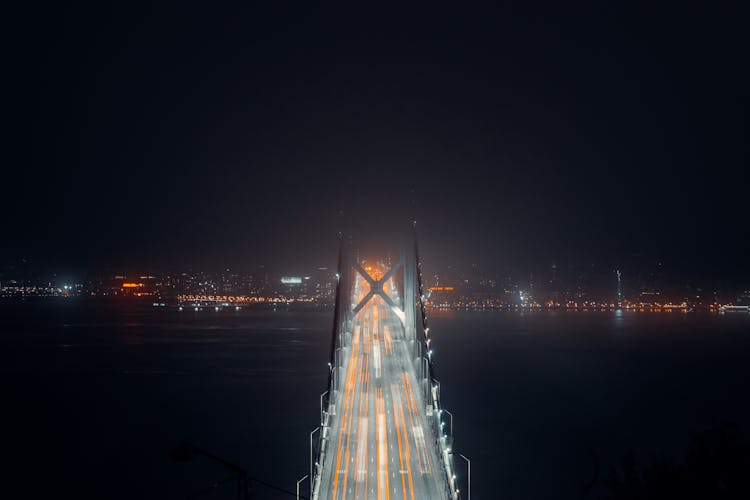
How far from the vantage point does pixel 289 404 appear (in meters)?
28.6

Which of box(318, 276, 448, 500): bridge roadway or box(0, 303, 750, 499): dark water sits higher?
box(318, 276, 448, 500): bridge roadway

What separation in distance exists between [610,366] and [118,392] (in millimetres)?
27288

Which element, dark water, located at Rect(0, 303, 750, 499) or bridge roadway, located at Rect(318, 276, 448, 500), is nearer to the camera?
bridge roadway, located at Rect(318, 276, 448, 500)

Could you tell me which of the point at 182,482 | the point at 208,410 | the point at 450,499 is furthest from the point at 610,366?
the point at 450,499

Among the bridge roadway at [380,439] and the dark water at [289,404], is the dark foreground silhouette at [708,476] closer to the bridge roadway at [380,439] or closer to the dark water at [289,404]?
the bridge roadway at [380,439]

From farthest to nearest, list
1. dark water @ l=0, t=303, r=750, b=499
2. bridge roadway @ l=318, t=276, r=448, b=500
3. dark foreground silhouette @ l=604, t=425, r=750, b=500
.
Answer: dark water @ l=0, t=303, r=750, b=499, bridge roadway @ l=318, t=276, r=448, b=500, dark foreground silhouette @ l=604, t=425, r=750, b=500

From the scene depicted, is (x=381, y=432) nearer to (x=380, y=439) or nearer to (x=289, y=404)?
(x=380, y=439)

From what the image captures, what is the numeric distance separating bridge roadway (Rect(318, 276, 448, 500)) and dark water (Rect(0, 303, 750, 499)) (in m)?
2.25

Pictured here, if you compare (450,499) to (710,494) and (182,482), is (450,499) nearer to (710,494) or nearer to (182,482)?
(710,494)

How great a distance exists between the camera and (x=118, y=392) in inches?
1302

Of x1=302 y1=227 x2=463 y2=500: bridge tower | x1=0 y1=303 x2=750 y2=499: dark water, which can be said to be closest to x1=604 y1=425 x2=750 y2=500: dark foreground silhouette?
x1=302 y1=227 x2=463 y2=500: bridge tower

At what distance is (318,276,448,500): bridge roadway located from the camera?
1245 cm

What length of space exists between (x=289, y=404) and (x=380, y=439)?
13684 mm

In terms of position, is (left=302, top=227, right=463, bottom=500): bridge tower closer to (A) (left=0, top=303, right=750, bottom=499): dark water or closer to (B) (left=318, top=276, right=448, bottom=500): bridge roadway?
(B) (left=318, top=276, right=448, bottom=500): bridge roadway
